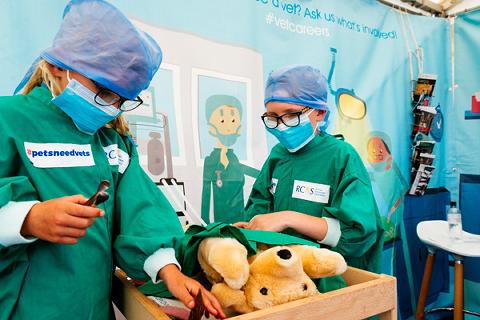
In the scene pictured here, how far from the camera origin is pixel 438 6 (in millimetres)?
2703

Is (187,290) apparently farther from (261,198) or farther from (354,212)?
(261,198)

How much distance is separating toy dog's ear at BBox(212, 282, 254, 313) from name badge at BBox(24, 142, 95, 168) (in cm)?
35

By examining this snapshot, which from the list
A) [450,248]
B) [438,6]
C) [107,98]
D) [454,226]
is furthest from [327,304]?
[438,6]

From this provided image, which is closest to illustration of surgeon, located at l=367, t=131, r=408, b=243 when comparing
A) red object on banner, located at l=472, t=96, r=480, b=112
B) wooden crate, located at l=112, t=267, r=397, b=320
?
red object on banner, located at l=472, t=96, r=480, b=112

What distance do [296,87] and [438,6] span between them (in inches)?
87.5

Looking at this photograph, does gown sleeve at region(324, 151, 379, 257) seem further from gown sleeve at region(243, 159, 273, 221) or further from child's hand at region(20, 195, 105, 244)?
child's hand at region(20, 195, 105, 244)

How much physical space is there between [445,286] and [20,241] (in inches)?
116

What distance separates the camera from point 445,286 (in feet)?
8.87

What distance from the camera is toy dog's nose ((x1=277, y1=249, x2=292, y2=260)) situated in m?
0.64

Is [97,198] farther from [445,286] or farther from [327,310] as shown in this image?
[445,286]

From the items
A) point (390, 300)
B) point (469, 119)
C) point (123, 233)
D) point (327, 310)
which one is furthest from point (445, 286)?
point (123, 233)

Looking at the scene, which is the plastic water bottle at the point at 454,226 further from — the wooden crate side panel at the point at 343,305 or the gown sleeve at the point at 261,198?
the wooden crate side panel at the point at 343,305

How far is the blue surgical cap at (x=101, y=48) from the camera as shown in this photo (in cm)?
70

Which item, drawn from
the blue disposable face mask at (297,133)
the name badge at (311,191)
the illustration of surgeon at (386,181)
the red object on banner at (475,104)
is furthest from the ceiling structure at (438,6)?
the name badge at (311,191)
